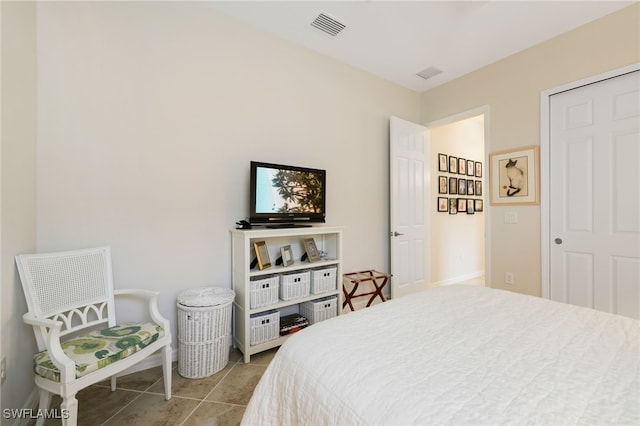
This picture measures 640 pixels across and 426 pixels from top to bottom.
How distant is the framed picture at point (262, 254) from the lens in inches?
87.6

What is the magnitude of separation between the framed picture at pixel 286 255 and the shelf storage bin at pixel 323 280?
0.76 feet

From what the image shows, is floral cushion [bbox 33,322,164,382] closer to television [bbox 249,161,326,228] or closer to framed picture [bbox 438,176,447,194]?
television [bbox 249,161,326,228]

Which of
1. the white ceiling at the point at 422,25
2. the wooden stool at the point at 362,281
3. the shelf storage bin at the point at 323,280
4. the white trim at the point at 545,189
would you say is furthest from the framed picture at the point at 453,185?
the shelf storage bin at the point at 323,280

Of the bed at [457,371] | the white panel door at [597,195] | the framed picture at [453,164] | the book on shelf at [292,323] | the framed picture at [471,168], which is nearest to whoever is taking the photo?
the bed at [457,371]

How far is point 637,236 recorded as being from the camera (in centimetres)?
218

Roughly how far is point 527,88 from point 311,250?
2.74 meters

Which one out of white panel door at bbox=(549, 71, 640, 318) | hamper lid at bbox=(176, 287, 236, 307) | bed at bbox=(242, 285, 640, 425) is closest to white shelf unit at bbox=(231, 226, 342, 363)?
hamper lid at bbox=(176, 287, 236, 307)

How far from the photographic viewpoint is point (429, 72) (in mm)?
3271

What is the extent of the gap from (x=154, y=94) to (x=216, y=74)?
53 centimetres

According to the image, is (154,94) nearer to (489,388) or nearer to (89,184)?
(89,184)

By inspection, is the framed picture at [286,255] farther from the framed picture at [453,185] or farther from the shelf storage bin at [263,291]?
the framed picture at [453,185]

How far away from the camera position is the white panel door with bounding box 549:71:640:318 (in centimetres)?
221

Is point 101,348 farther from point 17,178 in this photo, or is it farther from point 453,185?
point 453,185

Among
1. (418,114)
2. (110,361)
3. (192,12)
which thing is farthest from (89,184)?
(418,114)
